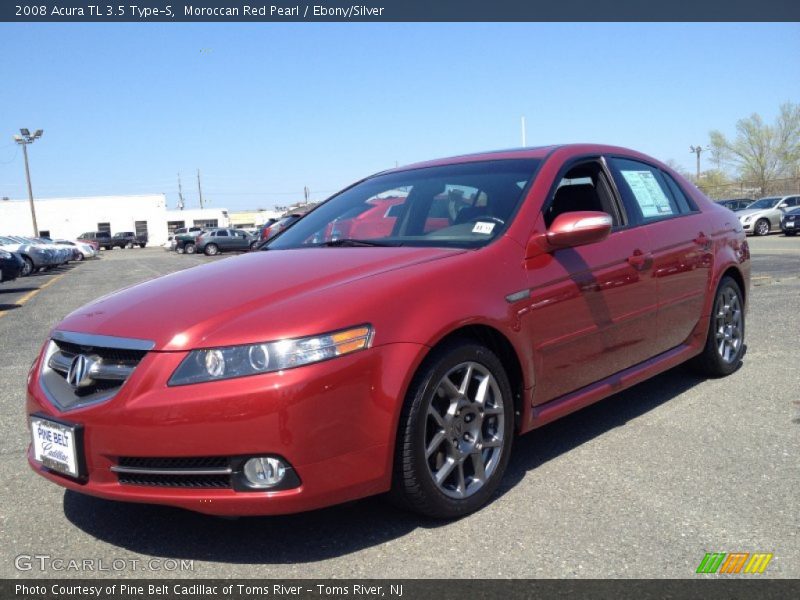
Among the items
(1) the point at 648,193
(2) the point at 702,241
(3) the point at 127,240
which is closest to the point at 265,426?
(1) the point at 648,193

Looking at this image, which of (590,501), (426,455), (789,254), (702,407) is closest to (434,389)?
(426,455)

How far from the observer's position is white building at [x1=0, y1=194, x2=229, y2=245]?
68.8m

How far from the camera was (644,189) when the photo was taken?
4363 mm

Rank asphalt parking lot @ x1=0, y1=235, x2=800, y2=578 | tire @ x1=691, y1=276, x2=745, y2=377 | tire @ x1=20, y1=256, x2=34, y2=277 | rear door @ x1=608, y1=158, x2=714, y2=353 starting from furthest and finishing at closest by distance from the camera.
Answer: tire @ x1=20, y1=256, x2=34, y2=277, tire @ x1=691, y1=276, x2=745, y2=377, rear door @ x1=608, y1=158, x2=714, y2=353, asphalt parking lot @ x1=0, y1=235, x2=800, y2=578

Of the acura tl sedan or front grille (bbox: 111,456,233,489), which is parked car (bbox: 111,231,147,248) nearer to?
the acura tl sedan

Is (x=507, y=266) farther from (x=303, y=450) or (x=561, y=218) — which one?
(x=303, y=450)

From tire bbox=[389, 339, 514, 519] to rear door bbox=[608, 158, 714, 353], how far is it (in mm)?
1507

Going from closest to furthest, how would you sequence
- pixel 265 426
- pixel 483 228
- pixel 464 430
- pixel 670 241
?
pixel 265 426, pixel 464 430, pixel 483 228, pixel 670 241

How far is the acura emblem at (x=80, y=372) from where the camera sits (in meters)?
2.71

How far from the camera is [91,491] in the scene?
2.63 metres

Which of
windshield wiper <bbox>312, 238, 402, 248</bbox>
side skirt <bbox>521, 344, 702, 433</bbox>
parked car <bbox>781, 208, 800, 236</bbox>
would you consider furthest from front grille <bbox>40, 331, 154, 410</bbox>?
parked car <bbox>781, 208, 800, 236</bbox>

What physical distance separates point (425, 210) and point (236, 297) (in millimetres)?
1353

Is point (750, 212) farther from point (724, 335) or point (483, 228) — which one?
point (483, 228)

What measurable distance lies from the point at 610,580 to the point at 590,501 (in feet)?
2.15
